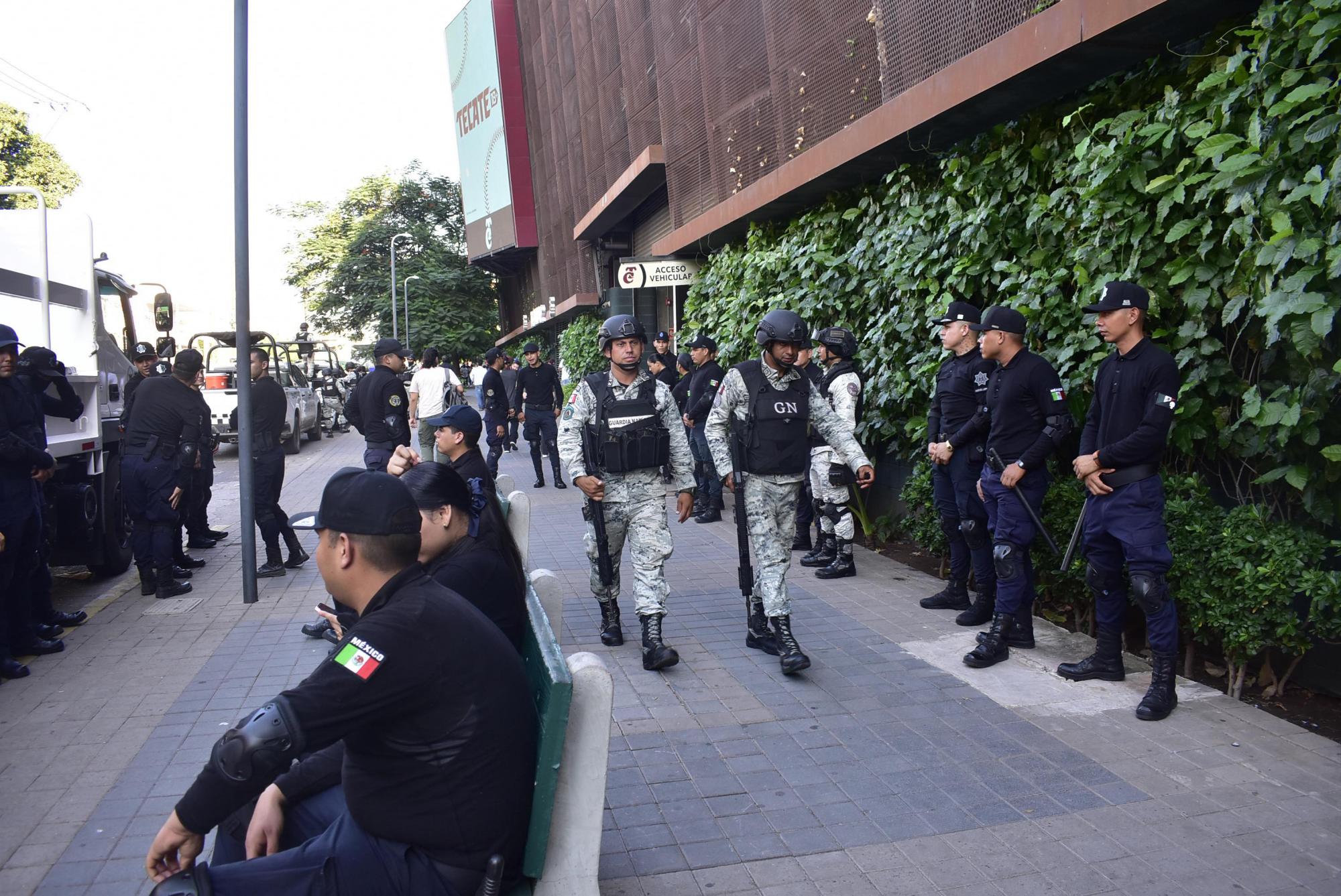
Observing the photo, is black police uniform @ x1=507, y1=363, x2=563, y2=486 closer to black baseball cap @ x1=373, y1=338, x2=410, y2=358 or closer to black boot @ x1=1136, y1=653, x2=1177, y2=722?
black baseball cap @ x1=373, y1=338, x2=410, y2=358

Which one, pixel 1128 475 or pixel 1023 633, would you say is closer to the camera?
pixel 1128 475

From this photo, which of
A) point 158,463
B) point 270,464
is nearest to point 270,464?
point 270,464

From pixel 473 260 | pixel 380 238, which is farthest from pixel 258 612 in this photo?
pixel 380 238

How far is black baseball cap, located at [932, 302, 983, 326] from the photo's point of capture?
6312 mm

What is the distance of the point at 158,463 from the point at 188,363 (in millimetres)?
817

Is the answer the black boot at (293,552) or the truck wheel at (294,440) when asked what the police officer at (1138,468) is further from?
the truck wheel at (294,440)

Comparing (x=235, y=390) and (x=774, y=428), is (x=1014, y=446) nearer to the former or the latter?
(x=774, y=428)

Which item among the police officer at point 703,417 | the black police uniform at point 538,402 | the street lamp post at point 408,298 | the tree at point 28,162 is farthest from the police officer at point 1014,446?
the street lamp post at point 408,298

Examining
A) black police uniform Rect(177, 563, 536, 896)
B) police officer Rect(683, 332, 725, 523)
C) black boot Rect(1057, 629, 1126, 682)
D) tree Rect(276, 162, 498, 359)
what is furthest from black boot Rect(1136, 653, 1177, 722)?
tree Rect(276, 162, 498, 359)

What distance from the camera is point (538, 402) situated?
1388 centimetres

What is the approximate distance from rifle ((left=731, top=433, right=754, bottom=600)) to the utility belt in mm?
1928

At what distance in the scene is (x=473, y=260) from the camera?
40.6 m

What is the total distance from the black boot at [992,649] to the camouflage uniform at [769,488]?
1.05 metres

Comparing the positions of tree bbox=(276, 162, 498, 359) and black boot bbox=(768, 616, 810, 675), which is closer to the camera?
black boot bbox=(768, 616, 810, 675)
